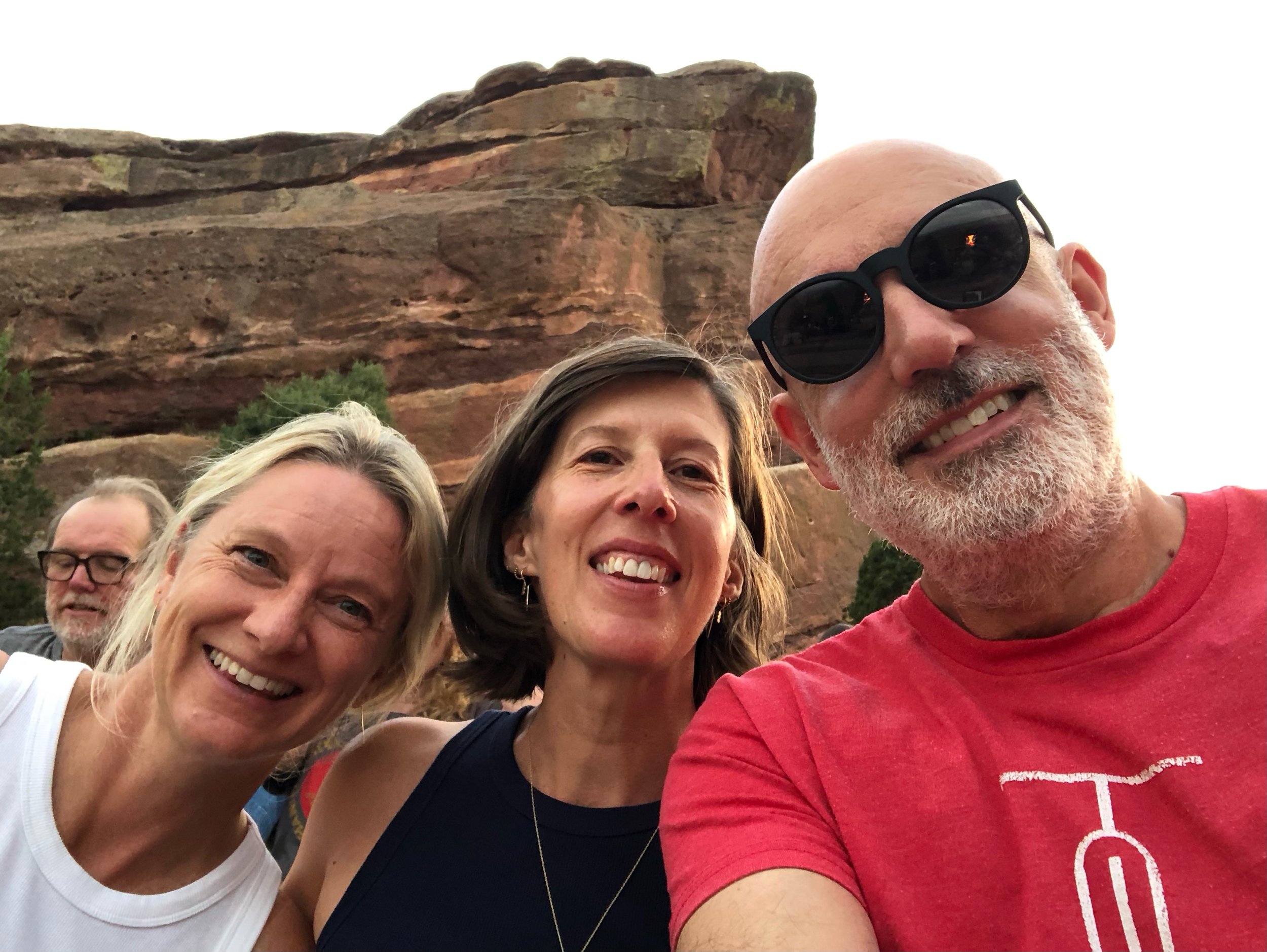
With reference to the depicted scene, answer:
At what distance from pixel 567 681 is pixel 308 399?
10178 mm

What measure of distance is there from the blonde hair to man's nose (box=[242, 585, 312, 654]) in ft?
1.16

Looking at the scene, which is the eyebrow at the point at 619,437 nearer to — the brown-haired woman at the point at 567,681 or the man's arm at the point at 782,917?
the brown-haired woman at the point at 567,681

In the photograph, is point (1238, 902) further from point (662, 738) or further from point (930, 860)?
point (662, 738)

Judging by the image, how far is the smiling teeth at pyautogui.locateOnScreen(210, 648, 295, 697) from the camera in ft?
6.78

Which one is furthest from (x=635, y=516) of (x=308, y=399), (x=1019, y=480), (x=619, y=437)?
(x=308, y=399)

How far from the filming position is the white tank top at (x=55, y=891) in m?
1.89

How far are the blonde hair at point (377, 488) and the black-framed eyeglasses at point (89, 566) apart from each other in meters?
2.34

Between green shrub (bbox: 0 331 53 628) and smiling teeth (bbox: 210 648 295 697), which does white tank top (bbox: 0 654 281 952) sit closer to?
smiling teeth (bbox: 210 648 295 697)

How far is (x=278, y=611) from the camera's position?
2068mm

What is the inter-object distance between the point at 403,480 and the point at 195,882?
3.86 feet

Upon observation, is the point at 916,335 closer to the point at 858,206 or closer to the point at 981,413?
the point at 981,413

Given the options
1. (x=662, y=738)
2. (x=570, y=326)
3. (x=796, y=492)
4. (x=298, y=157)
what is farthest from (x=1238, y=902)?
(x=298, y=157)

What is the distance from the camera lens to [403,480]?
8.11 feet

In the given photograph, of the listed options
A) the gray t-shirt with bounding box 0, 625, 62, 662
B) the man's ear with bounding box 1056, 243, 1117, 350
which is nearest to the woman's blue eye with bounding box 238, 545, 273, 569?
the man's ear with bounding box 1056, 243, 1117, 350
